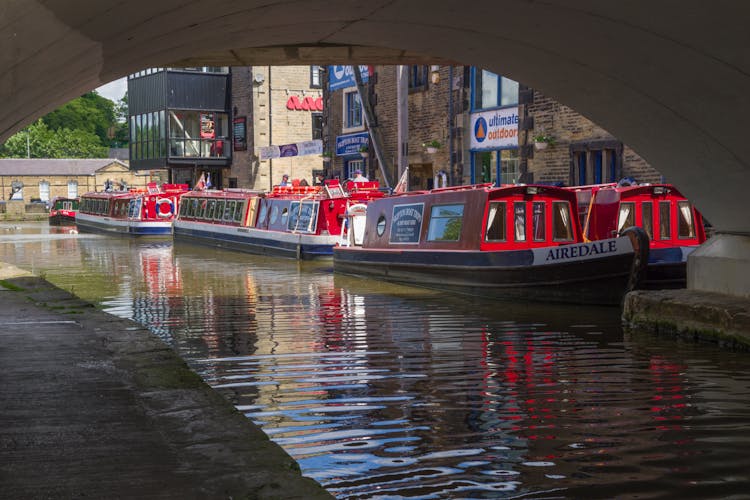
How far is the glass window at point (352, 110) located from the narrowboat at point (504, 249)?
1310 centimetres

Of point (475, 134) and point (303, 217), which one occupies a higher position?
point (475, 134)

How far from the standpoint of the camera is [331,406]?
7.26m

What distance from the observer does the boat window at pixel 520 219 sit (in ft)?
51.9

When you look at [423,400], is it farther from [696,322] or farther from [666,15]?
[696,322]

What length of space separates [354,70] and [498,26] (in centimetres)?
2312

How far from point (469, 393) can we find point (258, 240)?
65.2ft

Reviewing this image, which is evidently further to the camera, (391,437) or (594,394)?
(594,394)

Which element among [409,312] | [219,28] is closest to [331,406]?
[219,28]

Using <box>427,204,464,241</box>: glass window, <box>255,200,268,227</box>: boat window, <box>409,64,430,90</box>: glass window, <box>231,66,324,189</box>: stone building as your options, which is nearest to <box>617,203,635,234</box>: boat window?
<box>427,204,464,241</box>: glass window

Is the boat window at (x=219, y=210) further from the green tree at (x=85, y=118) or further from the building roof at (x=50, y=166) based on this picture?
the green tree at (x=85, y=118)

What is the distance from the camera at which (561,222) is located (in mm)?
15875

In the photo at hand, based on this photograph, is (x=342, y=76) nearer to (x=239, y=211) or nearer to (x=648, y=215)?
(x=239, y=211)

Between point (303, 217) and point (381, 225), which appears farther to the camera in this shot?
point (303, 217)

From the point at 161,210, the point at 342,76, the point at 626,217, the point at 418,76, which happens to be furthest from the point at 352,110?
the point at 626,217
